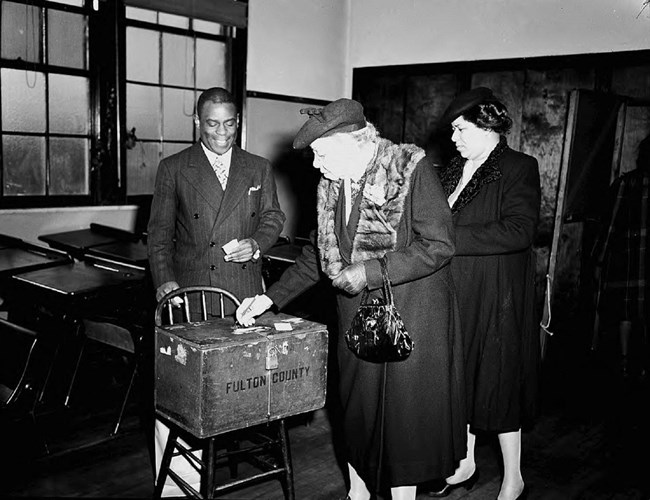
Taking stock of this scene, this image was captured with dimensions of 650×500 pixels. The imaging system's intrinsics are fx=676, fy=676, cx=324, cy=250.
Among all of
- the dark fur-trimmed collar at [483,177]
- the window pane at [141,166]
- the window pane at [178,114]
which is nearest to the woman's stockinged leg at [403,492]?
the dark fur-trimmed collar at [483,177]

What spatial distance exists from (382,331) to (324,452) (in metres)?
1.67

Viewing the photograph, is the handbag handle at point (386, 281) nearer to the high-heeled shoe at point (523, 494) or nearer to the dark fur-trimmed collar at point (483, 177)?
the dark fur-trimmed collar at point (483, 177)

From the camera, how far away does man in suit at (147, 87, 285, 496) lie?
319cm

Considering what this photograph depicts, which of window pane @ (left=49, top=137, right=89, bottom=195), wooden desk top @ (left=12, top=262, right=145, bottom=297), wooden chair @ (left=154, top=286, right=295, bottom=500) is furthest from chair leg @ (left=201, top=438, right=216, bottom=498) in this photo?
window pane @ (left=49, top=137, right=89, bottom=195)

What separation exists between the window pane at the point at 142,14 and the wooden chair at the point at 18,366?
10.7 ft

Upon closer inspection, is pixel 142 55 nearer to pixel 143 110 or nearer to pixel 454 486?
pixel 143 110

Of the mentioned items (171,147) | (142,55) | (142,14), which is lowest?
(171,147)

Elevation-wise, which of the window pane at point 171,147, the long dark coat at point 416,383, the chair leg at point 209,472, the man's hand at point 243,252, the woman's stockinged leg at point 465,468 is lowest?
the woman's stockinged leg at point 465,468

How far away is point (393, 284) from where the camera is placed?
243 cm

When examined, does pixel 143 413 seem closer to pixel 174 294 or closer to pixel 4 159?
pixel 174 294

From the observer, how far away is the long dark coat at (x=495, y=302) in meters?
3.02

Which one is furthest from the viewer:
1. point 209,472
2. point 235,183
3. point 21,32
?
point 21,32

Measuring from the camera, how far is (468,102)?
296 centimetres

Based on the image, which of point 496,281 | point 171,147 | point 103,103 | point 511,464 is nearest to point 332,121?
point 496,281
